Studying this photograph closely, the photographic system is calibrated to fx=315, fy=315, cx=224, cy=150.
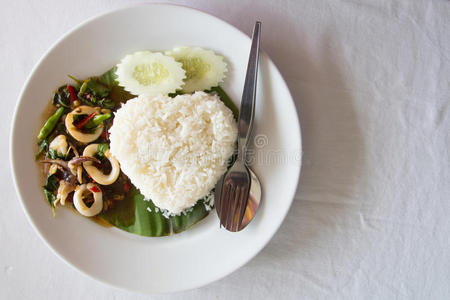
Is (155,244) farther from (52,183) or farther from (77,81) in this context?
(77,81)

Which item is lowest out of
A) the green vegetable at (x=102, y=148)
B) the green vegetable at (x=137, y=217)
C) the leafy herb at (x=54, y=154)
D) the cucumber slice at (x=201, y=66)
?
the green vegetable at (x=137, y=217)

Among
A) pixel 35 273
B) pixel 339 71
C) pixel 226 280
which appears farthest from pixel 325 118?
pixel 35 273

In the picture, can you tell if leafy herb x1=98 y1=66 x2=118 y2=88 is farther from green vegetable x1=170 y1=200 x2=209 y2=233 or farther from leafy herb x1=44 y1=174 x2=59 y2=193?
green vegetable x1=170 y1=200 x2=209 y2=233

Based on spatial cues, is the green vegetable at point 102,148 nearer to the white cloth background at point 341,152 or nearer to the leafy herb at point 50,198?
the leafy herb at point 50,198

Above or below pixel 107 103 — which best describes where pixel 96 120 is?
below

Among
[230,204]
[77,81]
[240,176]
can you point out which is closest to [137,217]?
[230,204]

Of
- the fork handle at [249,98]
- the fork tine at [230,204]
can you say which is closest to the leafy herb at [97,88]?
the fork handle at [249,98]
